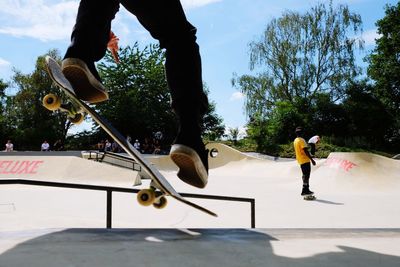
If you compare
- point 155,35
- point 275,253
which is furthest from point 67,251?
point 155,35

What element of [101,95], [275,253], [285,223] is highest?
[101,95]

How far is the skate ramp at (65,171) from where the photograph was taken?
1204cm

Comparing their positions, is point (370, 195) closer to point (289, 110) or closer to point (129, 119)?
point (289, 110)

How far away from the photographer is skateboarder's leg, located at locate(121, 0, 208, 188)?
192 centimetres

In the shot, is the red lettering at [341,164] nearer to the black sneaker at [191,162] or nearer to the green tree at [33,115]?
the black sneaker at [191,162]

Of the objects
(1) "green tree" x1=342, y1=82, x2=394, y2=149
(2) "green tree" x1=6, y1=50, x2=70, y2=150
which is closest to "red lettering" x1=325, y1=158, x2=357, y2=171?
(1) "green tree" x1=342, y1=82, x2=394, y2=149

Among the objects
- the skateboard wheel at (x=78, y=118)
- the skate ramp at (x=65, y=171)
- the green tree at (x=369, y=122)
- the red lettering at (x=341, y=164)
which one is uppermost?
the green tree at (x=369, y=122)

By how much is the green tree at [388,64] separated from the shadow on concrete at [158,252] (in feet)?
91.1

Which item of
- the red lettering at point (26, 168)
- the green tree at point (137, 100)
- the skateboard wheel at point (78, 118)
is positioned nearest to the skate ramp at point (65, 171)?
the red lettering at point (26, 168)

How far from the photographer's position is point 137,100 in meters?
31.3

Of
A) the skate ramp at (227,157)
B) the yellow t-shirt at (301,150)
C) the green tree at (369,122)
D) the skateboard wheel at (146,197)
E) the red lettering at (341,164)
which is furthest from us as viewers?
the green tree at (369,122)

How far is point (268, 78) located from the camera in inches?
1207

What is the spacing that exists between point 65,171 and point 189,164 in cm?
1172

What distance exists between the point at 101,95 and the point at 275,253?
3.98 feet
